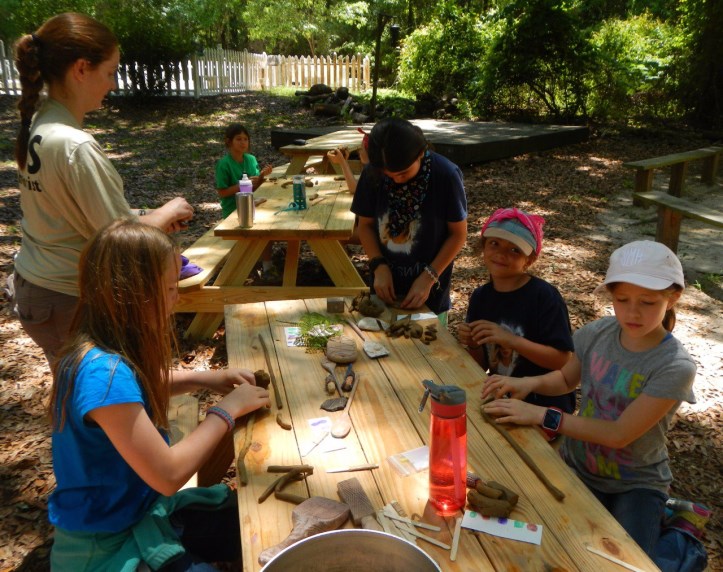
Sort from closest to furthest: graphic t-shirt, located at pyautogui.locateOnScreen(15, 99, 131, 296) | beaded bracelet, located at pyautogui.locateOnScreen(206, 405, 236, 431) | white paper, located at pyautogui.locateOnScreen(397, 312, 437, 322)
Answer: beaded bracelet, located at pyautogui.locateOnScreen(206, 405, 236, 431) < graphic t-shirt, located at pyautogui.locateOnScreen(15, 99, 131, 296) < white paper, located at pyautogui.locateOnScreen(397, 312, 437, 322)

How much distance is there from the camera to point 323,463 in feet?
5.95

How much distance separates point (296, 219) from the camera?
4.68m

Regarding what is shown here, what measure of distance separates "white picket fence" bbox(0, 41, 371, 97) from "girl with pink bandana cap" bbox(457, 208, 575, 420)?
49.9 feet

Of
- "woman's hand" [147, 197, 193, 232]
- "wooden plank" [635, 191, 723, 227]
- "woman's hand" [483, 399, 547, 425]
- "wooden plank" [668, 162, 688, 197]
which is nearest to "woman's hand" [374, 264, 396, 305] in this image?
"woman's hand" [147, 197, 193, 232]

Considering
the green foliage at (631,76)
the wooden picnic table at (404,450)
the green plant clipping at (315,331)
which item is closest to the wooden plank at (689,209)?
the wooden picnic table at (404,450)

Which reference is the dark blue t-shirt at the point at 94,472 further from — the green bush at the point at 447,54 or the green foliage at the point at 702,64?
the green bush at the point at 447,54

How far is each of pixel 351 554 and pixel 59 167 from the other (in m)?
1.84

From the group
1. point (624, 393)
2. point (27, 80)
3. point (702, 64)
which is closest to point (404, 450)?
point (624, 393)

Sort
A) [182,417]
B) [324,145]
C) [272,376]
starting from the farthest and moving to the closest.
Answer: [324,145]
[182,417]
[272,376]

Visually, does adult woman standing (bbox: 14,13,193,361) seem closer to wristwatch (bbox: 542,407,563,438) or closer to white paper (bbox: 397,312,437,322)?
white paper (bbox: 397,312,437,322)

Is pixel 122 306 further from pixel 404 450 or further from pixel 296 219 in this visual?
pixel 296 219

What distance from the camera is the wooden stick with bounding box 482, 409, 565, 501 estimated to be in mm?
1668

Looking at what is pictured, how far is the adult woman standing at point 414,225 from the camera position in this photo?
10.5 ft

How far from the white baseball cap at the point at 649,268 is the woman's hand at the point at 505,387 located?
0.46 metres
